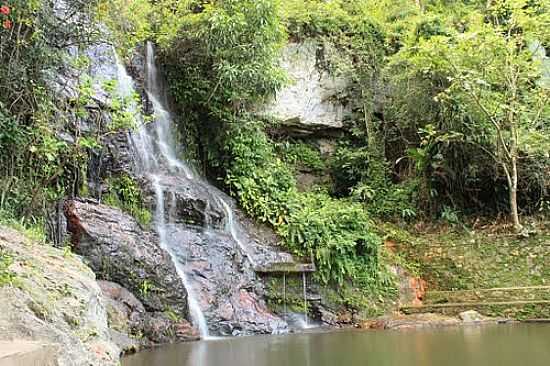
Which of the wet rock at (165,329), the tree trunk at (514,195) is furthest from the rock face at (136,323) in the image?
the tree trunk at (514,195)

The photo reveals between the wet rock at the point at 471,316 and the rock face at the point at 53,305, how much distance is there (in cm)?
687

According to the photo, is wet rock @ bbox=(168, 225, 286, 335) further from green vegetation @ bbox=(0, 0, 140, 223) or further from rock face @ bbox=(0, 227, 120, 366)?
rock face @ bbox=(0, 227, 120, 366)

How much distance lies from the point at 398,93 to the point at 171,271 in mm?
8679

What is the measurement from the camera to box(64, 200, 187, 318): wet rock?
24.2 feet

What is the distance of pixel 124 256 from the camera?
7508 millimetres

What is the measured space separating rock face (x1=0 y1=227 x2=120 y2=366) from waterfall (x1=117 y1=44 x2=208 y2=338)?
310 cm

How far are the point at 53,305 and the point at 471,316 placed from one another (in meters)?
7.89

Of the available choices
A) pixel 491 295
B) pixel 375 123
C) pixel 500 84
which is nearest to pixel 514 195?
pixel 500 84

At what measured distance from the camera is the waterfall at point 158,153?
8.46 meters

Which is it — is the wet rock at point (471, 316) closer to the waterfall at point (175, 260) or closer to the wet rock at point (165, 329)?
the waterfall at point (175, 260)

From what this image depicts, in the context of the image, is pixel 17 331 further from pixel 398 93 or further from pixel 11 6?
pixel 398 93

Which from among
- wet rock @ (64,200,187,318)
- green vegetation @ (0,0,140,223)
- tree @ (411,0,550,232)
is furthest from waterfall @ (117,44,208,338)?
tree @ (411,0,550,232)

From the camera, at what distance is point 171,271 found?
791 cm

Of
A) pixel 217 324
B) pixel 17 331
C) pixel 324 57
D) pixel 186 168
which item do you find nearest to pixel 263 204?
pixel 186 168
